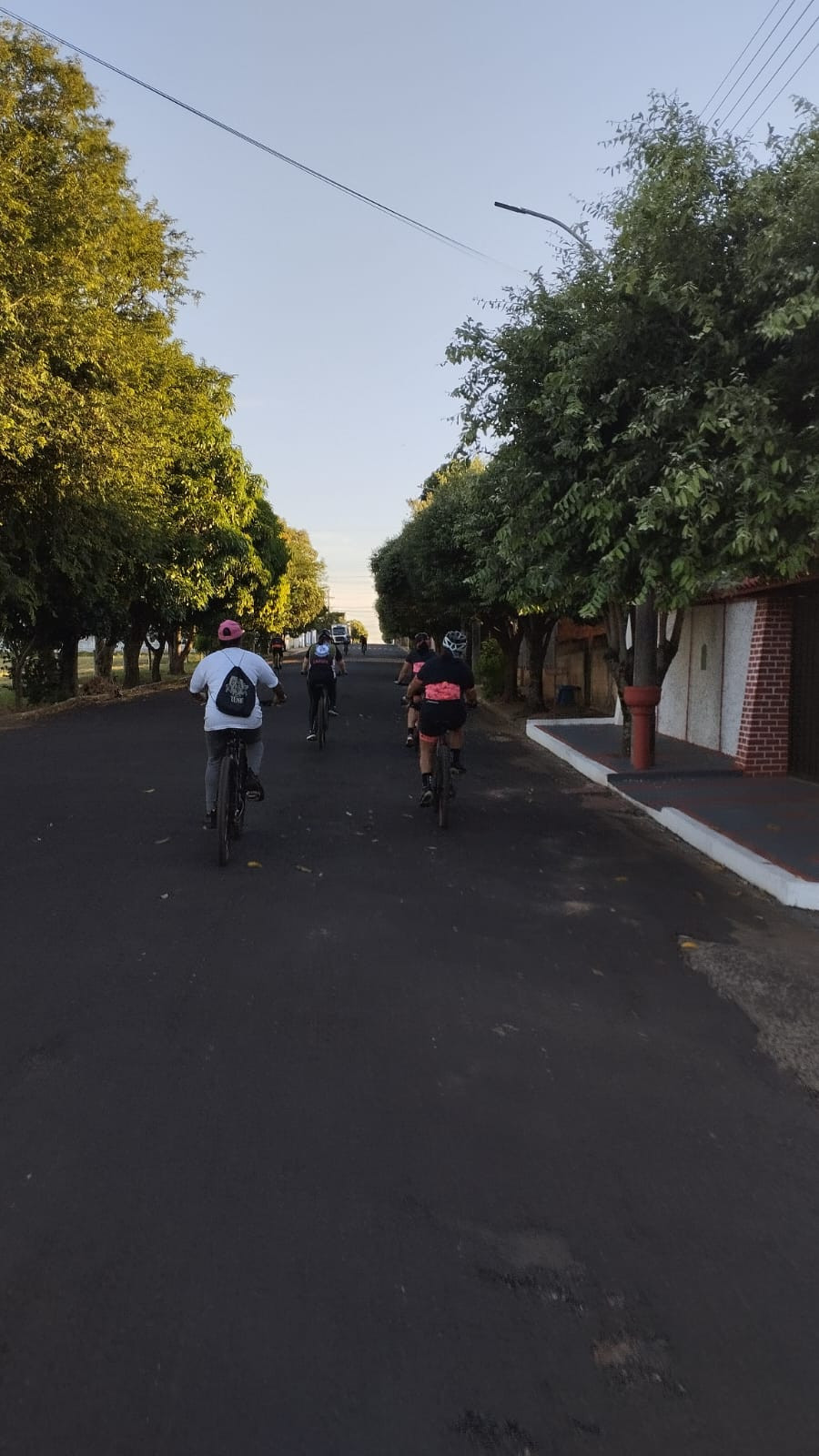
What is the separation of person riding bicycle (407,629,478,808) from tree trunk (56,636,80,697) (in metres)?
21.0

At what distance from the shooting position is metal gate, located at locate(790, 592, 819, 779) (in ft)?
41.2

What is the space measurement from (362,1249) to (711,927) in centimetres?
418

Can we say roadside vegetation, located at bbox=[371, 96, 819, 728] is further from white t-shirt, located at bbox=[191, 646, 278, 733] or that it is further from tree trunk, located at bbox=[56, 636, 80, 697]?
tree trunk, located at bbox=[56, 636, 80, 697]

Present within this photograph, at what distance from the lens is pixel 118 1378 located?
2486 mm

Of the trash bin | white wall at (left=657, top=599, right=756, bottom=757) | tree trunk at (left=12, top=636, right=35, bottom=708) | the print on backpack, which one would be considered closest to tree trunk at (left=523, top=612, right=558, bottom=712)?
the trash bin

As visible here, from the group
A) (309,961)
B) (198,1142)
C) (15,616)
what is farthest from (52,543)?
(198,1142)

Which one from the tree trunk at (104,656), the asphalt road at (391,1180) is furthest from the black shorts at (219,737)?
the tree trunk at (104,656)

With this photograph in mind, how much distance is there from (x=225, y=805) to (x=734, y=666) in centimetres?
975

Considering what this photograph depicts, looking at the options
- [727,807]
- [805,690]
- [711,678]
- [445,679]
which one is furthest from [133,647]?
[727,807]

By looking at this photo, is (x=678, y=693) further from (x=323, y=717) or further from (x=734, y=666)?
(x=323, y=717)

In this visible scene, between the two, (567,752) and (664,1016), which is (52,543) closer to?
(567,752)

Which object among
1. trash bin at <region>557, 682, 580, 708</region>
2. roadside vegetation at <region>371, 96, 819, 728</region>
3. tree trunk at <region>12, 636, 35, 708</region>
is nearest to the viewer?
roadside vegetation at <region>371, 96, 819, 728</region>

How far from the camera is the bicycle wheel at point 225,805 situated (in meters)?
7.75

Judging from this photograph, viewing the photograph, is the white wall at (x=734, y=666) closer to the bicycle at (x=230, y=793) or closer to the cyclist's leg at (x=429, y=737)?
the cyclist's leg at (x=429, y=737)
